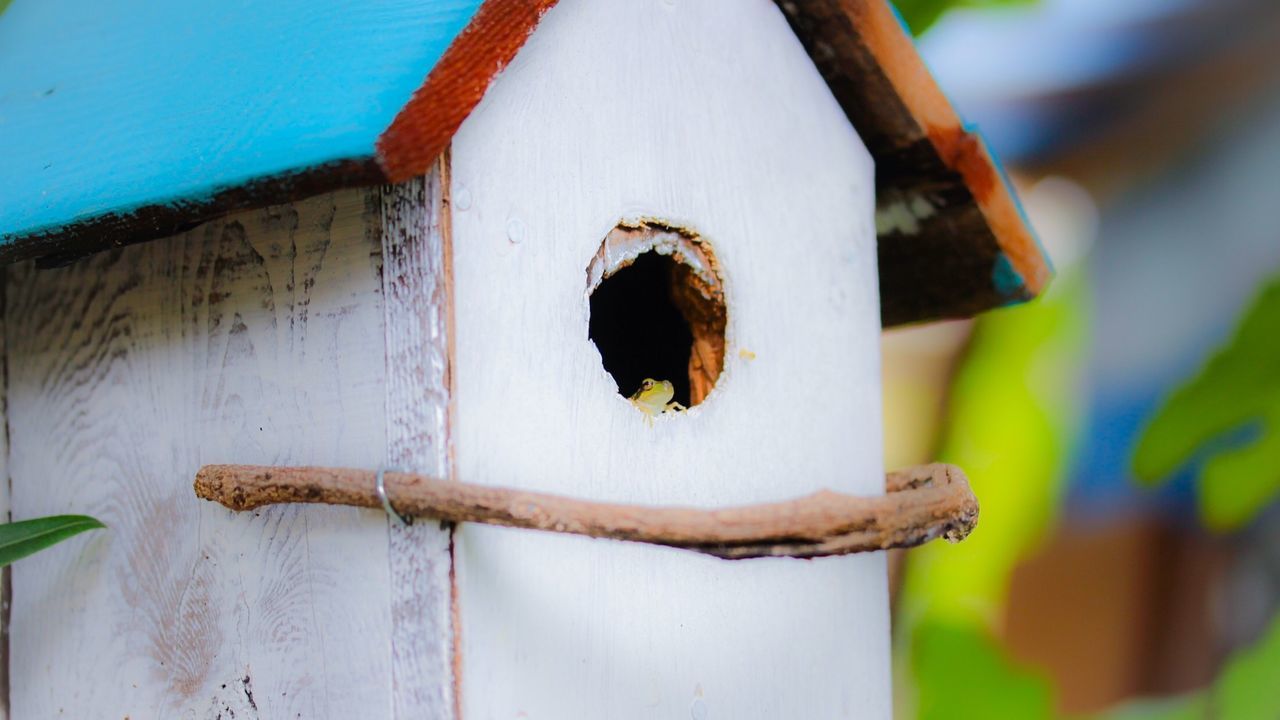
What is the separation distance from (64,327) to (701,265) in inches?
16.7

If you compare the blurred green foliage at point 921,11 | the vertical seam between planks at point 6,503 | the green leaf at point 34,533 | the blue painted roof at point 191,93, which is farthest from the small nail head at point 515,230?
the blurred green foliage at point 921,11

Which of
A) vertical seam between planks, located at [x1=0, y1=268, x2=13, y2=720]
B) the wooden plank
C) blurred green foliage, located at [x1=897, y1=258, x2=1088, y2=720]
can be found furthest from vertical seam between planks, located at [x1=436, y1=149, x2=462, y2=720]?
blurred green foliage, located at [x1=897, y1=258, x2=1088, y2=720]

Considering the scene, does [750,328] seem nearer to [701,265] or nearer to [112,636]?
[701,265]

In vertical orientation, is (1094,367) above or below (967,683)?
above

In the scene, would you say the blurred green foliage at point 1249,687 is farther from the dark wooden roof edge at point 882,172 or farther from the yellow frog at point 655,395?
the yellow frog at point 655,395

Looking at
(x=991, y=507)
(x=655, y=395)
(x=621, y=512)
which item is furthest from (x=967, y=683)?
(x=621, y=512)

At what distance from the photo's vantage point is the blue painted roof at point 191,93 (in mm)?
546

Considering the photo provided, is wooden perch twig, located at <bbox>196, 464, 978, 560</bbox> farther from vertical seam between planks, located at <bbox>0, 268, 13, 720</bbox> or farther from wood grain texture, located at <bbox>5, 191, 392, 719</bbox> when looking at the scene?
→ vertical seam between planks, located at <bbox>0, 268, 13, 720</bbox>

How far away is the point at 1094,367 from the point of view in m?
2.58

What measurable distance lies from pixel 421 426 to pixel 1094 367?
7.43 ft

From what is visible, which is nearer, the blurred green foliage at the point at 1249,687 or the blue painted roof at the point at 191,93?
the blue painted roof at the point at 191,93

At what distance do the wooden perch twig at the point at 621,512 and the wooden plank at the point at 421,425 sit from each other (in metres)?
0.02

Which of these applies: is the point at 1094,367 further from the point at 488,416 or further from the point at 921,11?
the point at 488,416

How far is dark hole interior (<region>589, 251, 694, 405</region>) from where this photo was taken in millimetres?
853
